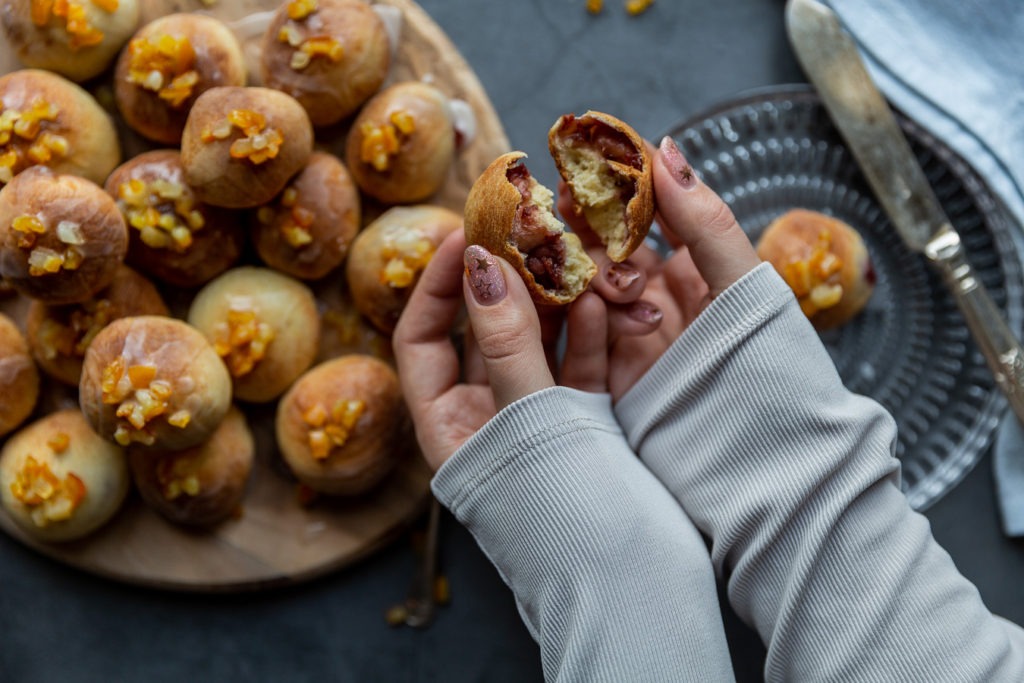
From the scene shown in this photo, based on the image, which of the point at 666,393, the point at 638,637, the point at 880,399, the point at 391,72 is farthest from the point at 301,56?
the point at 880,399

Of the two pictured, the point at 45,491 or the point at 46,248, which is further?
the point at 45,491

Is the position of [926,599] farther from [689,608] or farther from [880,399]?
[880,399]

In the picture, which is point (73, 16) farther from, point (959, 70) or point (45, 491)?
point (959, 70)

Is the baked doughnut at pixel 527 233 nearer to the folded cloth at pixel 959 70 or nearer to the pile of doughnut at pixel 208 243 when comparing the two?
the pile of doughnut at pixel 208 243

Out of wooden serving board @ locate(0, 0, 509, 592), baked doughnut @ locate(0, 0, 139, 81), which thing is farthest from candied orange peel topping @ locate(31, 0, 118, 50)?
wooden serving board @ locate(0, 0, 509, 592)

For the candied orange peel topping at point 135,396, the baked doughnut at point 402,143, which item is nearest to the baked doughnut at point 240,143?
the baked doughnut at point 402,143

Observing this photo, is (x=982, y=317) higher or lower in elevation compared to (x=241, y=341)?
higher

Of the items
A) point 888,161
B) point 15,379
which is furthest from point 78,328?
point 888,161
